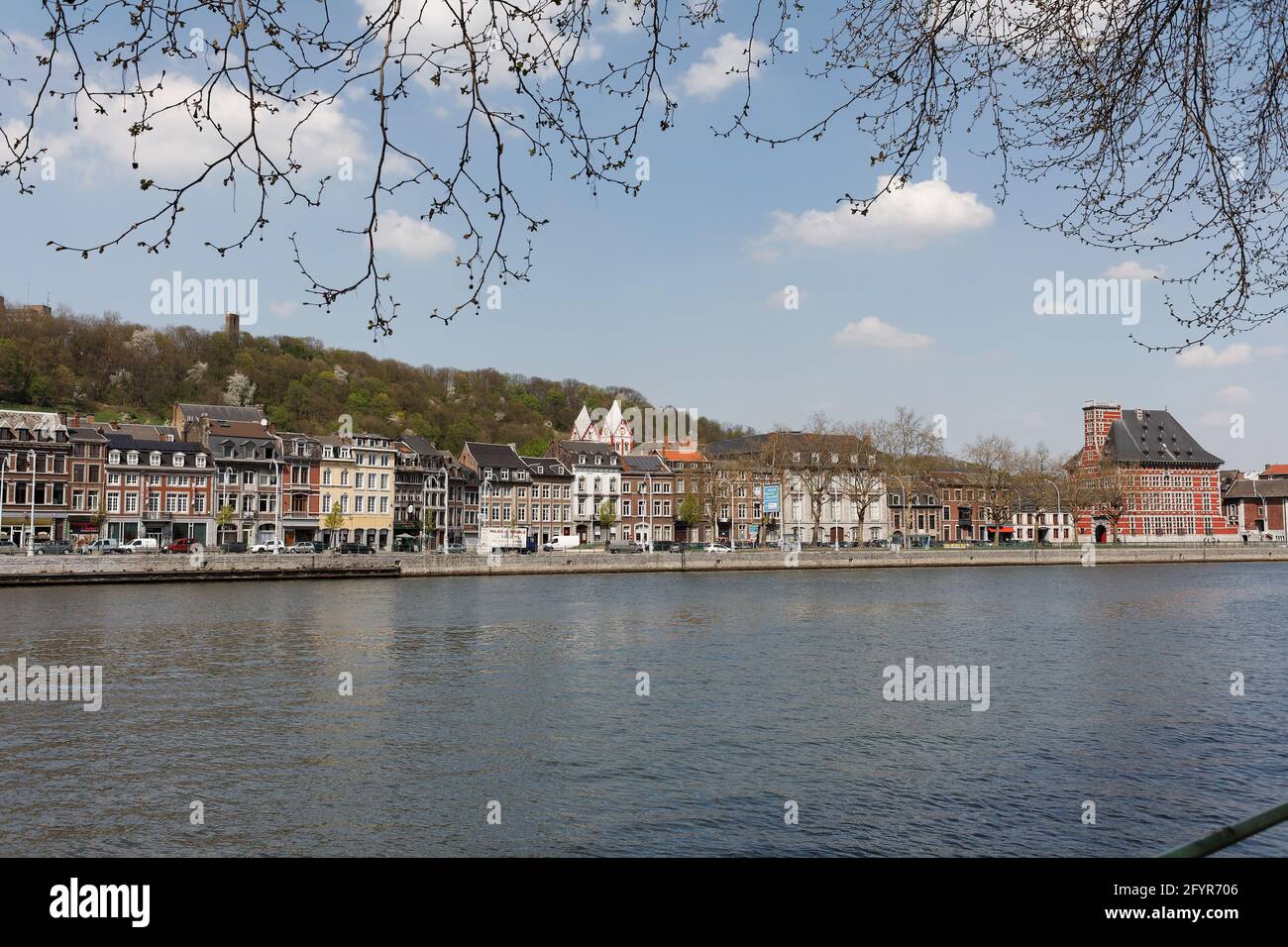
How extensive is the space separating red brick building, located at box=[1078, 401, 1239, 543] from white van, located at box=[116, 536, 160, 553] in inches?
3801

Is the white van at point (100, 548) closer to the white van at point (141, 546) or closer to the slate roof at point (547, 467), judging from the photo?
the white van at point (141, 546)

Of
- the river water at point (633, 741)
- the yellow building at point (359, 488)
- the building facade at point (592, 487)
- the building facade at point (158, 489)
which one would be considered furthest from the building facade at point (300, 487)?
the river water at point (633, 741)

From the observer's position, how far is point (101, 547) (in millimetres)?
67562

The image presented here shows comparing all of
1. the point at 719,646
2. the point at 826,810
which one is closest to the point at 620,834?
the point at 826,810

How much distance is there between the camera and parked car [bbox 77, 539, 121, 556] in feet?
212

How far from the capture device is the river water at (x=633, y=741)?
13227 millimetres

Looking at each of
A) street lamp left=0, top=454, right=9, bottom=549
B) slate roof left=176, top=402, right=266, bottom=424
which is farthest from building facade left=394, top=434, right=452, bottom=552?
street lamp left=0, top=454, right=9, bottom=549

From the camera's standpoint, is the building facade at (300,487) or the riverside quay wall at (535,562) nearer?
the riverside quay wall at (535,562)

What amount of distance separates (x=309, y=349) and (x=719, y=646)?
113m

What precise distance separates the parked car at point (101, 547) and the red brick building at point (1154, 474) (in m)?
98.9

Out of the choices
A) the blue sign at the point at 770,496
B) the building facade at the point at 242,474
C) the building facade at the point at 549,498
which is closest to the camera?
the building facade at the point at 242,474
